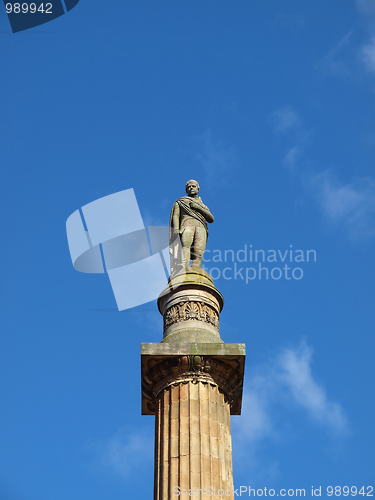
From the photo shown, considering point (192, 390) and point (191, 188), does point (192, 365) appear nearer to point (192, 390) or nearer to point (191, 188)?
point (192, 390)

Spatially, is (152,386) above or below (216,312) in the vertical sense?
below

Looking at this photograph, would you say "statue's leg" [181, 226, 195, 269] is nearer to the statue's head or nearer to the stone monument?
the stone monument

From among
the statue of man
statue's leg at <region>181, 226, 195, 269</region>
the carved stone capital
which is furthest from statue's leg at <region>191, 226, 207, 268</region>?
the carved stone capital

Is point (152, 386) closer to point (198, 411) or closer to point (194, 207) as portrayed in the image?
point (198, 411)

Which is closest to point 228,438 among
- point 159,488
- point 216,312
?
point 159,488

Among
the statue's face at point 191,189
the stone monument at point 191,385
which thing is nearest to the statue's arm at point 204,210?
the statue's face at point 191,189

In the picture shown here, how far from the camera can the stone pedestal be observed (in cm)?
1628

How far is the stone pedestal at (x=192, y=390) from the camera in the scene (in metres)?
16.3

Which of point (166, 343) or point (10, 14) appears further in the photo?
point (10, 14)

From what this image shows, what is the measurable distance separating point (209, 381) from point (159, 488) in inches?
108

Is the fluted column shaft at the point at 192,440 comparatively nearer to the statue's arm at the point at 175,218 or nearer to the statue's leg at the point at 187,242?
the statue's leg at the point at 187,242

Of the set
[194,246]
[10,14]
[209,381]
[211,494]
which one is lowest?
[211,494]

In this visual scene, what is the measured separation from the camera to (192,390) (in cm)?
1762

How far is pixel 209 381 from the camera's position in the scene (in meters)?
17.9
